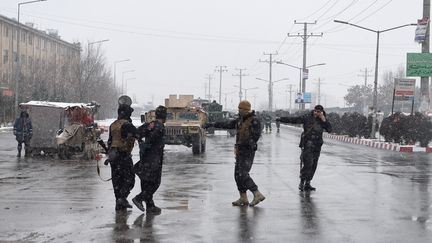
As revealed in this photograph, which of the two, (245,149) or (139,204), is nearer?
(139,204)

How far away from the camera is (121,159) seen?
33.0ft

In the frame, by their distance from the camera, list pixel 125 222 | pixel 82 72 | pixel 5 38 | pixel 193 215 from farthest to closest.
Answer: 1. pixel 5 38
2. pixel 82 72
3. pixel 193 215
4. pixel 125 222

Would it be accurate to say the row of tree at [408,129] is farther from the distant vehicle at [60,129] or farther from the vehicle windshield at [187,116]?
the distant vehicle at [60,129]

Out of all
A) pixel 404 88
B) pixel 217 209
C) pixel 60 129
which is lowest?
pixel 217 209

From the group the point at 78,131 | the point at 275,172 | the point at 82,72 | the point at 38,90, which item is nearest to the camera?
the point at 275,172

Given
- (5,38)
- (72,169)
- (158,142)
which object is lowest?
(72,169)

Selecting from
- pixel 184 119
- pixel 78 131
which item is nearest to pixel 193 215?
pixel 78 131

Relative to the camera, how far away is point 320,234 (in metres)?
8.41

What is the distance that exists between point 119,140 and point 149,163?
1.84 ft

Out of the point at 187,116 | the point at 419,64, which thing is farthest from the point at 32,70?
the point at 187,116

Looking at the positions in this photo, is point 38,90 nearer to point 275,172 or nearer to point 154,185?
point 275,172

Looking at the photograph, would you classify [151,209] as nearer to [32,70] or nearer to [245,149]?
Answer: [245,149]

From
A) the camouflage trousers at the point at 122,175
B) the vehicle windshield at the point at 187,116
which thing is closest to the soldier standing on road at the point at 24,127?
the vehicle windshield at the point at 187,116

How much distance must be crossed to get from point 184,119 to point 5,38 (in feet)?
180
